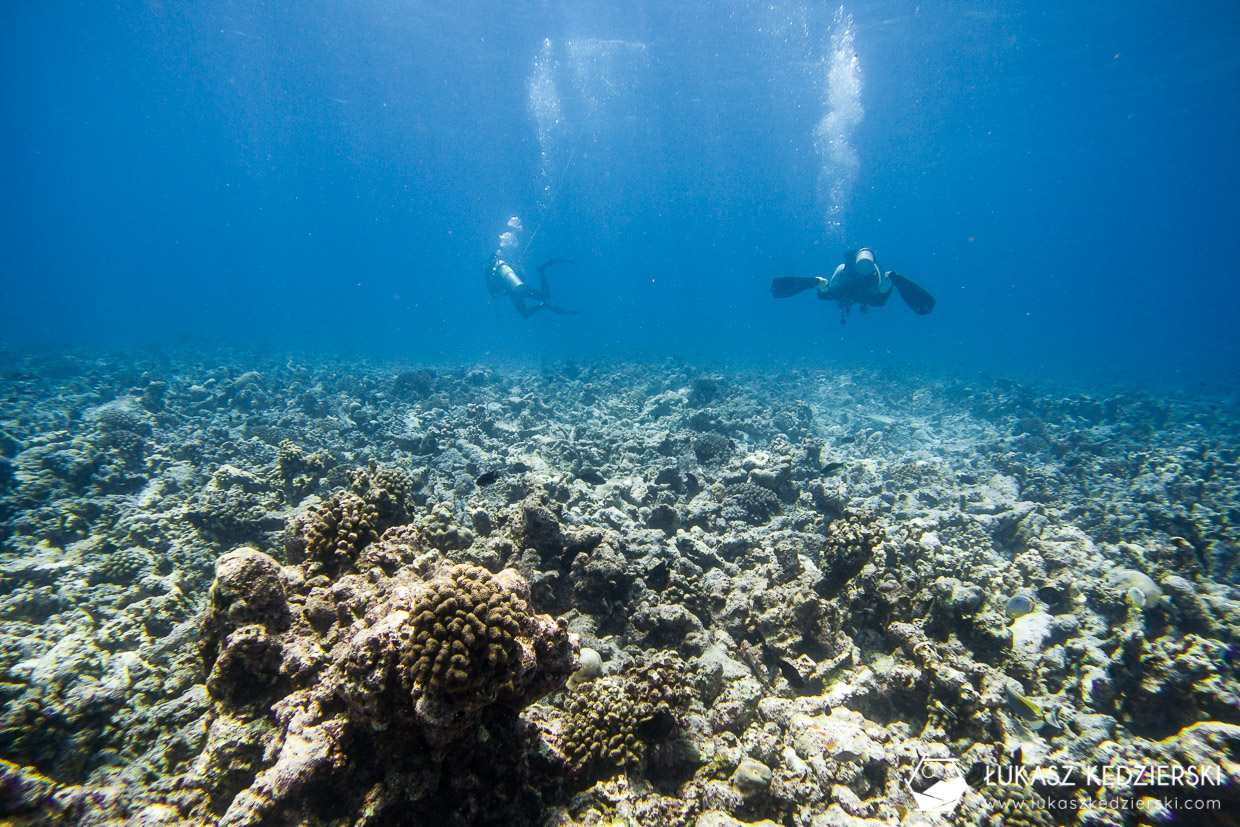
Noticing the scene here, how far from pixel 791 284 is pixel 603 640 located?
689 inches

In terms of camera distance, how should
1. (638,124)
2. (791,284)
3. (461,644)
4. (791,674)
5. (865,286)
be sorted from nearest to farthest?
(461,644) < (791,674) < (865,286) < (791,284) < (638,124)

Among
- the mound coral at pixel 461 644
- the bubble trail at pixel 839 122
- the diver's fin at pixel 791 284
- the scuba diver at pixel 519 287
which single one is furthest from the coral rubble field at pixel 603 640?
the bubble trail at pixel 839 122

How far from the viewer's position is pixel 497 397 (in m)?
17.8

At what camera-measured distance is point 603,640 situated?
461cm

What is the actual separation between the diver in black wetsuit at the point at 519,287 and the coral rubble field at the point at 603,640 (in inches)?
730

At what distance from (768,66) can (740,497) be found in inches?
2389

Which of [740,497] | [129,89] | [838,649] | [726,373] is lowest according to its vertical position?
[838,649]

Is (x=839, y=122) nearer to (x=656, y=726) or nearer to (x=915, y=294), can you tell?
(x=915, y=294)

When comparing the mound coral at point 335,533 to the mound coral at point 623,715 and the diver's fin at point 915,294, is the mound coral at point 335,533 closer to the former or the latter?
the mound coral at point 623,715

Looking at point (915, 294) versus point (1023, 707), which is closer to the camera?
point (1023, 707)

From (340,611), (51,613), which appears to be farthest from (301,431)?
(340,611)

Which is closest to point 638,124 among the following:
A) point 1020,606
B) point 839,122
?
point 839,122

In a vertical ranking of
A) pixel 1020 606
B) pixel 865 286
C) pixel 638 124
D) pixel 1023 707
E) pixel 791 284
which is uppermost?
pixel 638 124

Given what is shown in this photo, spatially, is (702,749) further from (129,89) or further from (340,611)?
(129,89)
